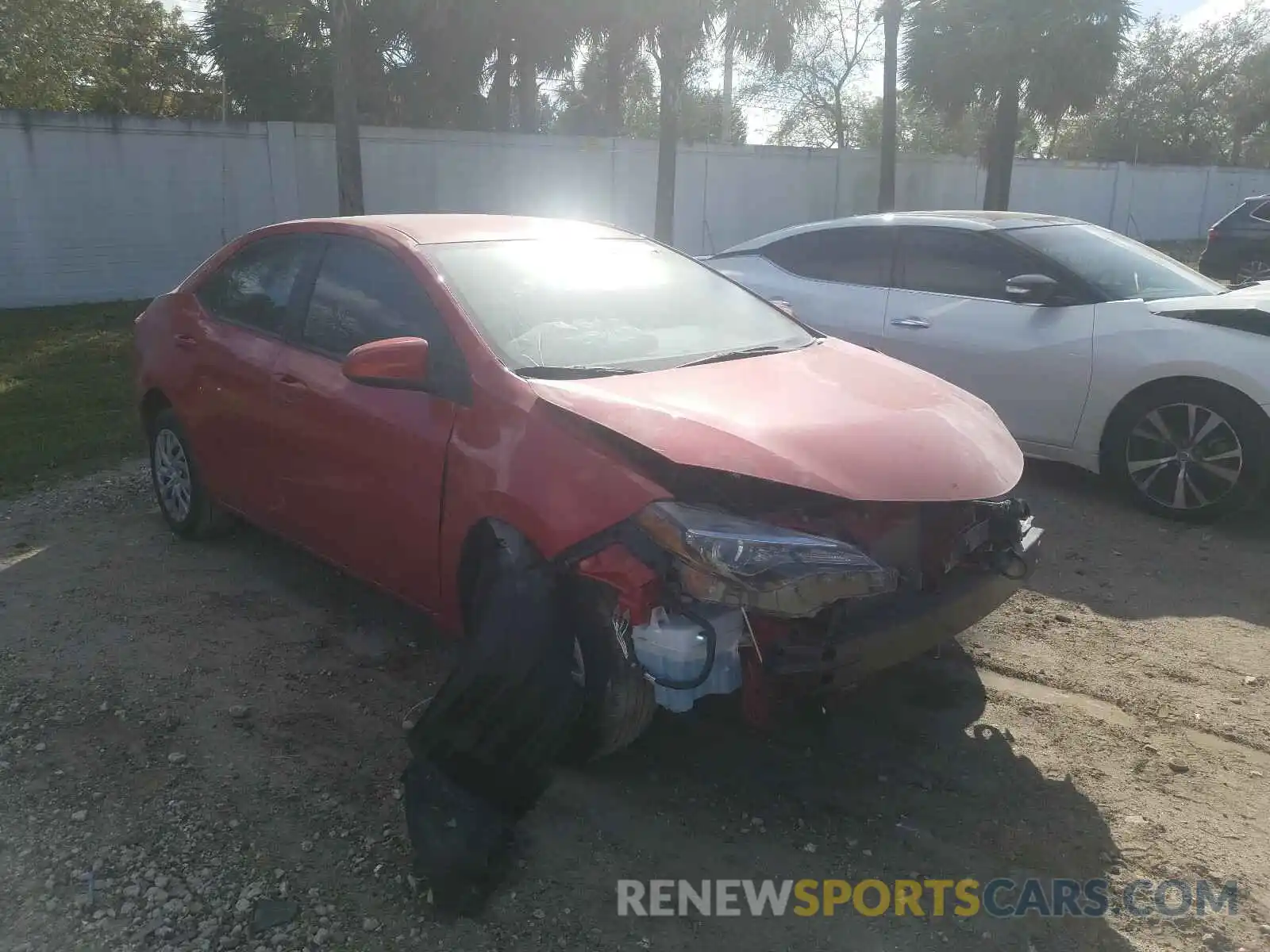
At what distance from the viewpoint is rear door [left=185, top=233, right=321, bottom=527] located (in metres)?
4.36

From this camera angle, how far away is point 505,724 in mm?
2988

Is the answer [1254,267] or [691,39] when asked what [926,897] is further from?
[691,39]

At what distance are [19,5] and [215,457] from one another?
1511 cm

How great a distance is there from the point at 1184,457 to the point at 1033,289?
3.75ft

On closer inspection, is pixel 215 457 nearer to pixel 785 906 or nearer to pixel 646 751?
pixel 646 751

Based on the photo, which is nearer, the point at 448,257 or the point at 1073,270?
the point at 448,257

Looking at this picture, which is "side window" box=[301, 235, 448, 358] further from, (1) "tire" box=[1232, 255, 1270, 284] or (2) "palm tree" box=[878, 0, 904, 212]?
(2) "palm tree" box=[878, 0, 904, 212]

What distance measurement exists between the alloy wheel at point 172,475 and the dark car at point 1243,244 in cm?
1454

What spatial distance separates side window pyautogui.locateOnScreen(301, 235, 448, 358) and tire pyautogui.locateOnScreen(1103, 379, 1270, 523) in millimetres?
3719

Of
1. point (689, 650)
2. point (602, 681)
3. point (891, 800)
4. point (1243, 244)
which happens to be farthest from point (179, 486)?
point (1243, 244)

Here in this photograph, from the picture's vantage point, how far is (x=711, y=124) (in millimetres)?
47125

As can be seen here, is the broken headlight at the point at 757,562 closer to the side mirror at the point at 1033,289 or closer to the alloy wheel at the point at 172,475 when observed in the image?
the alloy wheel at the point at 172,475

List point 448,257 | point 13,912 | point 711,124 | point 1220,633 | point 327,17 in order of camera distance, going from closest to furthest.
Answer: point 13,912 → point 448,257 → point 1220,633 → point 327,17 → point 711,124

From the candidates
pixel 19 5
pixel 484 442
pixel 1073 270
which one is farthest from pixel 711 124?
pixel 484 442
